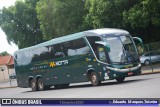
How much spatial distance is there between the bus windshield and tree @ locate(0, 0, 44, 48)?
150 feet

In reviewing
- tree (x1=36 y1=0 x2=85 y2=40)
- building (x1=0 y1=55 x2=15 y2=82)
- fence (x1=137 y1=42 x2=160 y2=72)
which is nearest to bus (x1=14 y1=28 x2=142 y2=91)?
fence (x1=137 y1=42 x2=160 y2=72)

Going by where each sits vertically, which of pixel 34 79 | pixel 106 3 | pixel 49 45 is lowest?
pixel 34 79

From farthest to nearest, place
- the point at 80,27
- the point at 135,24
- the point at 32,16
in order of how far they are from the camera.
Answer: the point at 32,16 → the point at 80,27 → the point at 135,24

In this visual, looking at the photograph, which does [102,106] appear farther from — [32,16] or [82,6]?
[32,16]

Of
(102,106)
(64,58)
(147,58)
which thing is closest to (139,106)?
(102,106)

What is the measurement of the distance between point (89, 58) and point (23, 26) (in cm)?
4760

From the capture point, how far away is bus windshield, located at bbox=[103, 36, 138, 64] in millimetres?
19859

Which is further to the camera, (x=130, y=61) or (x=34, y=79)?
(x=34, y=79)

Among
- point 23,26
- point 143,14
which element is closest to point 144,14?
point 143,14

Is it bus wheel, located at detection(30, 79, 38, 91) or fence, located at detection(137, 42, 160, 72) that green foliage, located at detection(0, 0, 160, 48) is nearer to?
fence, located at detection(137, 42, 160, 72)

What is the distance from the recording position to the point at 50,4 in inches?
1924

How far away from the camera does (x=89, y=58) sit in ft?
67.8

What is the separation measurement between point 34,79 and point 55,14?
20.9 metres

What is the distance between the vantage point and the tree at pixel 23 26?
65.5 metres
